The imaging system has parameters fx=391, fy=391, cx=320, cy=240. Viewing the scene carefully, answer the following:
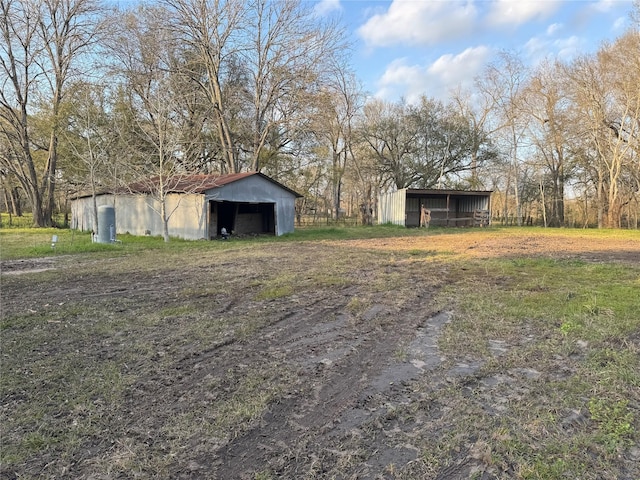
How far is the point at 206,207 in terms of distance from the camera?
1524cm

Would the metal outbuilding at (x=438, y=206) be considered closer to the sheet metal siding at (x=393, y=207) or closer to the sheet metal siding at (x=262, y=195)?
the sheet metal siding at (x=393, y=207)

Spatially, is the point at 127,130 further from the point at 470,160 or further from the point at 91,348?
the point at 470,160

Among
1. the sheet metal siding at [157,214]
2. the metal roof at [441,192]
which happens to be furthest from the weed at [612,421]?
the metal roof at [441,192]

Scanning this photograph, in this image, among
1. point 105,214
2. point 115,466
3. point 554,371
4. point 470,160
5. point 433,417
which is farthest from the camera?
point 470,160

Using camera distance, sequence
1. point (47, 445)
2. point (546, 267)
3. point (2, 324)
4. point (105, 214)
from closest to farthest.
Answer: point (47, 445)
point (2, 324)
point (546, 267)
point (105, 214)

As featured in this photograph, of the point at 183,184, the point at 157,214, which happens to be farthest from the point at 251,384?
the point at 157,214

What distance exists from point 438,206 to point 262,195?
54.5ft

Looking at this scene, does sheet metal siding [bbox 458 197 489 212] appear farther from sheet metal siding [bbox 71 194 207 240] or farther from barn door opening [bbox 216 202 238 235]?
sheet metal siding [bbox 71 194 207 240]

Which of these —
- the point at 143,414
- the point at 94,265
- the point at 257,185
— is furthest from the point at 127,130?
the point at 143,414

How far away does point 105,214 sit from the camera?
1337 cm

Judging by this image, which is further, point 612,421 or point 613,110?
point 613,110

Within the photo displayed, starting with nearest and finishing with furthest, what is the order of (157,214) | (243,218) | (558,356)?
(558,356) → (157,214) → (243,218)

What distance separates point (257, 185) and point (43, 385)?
1440 centimetres

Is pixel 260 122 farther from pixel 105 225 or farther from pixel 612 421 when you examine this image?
pixel 612 421
